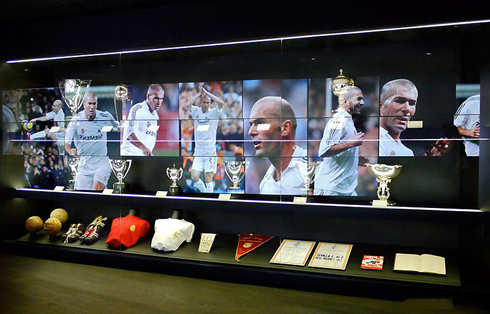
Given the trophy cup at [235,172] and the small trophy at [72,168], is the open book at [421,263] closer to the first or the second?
the trophy cup at [235,172]

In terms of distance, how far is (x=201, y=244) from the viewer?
361cm

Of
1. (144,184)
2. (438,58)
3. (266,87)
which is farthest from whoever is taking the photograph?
(144,184)

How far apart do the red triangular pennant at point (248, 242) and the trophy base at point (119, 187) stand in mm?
1128

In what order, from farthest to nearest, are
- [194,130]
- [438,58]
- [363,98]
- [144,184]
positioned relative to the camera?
[144,184]
[194,130]
[363,98]
[438,58]

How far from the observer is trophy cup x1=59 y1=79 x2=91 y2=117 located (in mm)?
3975

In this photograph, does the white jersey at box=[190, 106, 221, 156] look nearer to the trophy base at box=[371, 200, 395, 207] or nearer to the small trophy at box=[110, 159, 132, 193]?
the small trophy at box=[110, 159, 132, 193]

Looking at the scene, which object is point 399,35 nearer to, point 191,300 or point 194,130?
point 194,130

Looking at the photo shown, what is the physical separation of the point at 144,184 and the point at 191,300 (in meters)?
1.35

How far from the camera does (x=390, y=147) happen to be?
312cm

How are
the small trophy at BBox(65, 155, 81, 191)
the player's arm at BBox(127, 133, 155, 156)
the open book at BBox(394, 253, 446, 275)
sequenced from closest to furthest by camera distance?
the open book at BBox(394, 253, 446, 275)
the player's arm at BBox(127, 133, 155, 156)
the small trophy at BBox(65, 155, 81, 191)

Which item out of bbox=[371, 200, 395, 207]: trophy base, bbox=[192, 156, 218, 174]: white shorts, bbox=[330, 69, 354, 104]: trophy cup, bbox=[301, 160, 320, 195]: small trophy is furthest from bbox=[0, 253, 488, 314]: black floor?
bbox=[330, 69, 354, 104]: trophy cup

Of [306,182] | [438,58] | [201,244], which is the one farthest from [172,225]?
[438,58]

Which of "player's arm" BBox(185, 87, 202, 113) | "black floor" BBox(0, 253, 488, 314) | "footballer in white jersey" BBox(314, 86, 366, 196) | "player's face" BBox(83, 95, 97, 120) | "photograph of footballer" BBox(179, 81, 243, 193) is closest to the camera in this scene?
"black floor" BBox(0, 253, 488, 314)

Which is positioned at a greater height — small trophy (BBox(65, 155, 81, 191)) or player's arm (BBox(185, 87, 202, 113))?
player's arm (BBox(185, 87, 202, 113))
